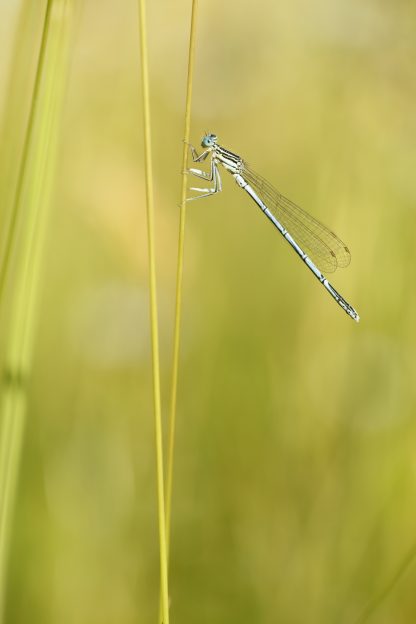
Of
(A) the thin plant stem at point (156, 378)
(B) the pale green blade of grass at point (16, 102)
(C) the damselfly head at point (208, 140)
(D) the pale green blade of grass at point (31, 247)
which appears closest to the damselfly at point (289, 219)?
(C) the damselfly head at point (208, 140)

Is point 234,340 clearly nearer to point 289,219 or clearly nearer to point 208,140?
point 289,219

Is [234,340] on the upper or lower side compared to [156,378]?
Answer: upper

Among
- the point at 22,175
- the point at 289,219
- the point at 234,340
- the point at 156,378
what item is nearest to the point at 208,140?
the point at 289,219

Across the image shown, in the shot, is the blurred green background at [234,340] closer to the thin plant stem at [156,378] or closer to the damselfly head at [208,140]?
the damselfly head at [208,140]

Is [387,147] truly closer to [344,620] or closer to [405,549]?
[405,549]

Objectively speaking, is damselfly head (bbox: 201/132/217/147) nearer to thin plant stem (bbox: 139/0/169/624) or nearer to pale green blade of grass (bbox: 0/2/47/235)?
pale green blade of grass (bbox: 0/2/47/235)

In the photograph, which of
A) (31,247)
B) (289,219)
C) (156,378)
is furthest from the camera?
(289,219)

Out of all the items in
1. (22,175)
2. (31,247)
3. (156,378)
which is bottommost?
(156,378)
